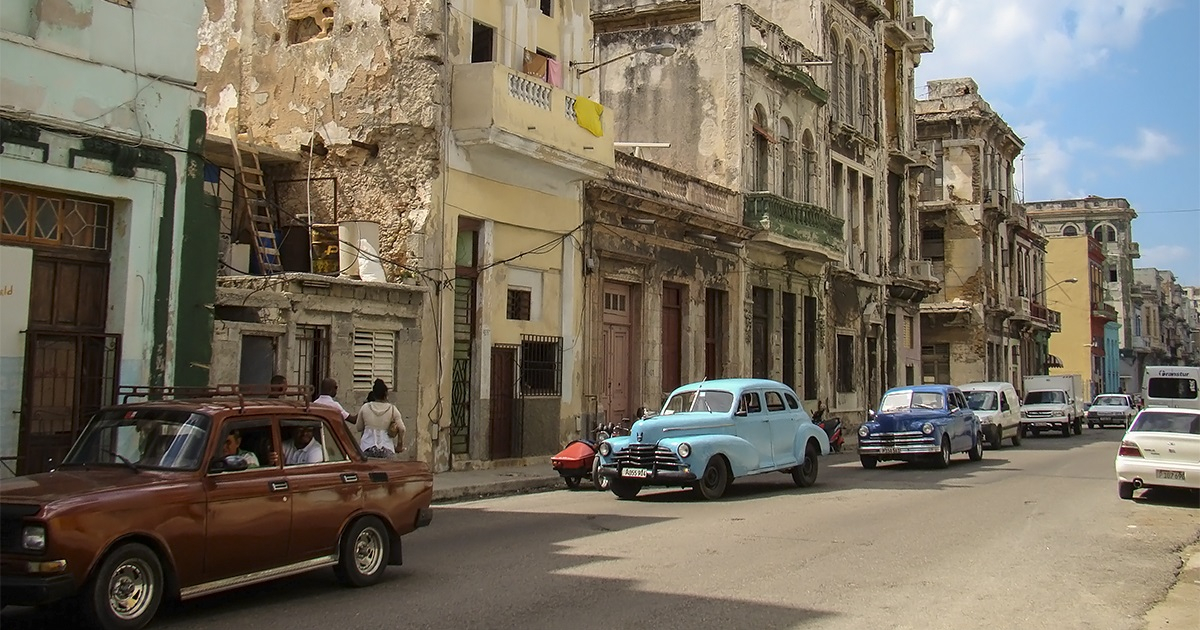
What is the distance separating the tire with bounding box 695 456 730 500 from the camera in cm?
1597

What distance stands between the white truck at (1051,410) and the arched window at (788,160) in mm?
14000

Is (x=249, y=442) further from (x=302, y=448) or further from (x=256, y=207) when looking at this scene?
(x=256, y=207)

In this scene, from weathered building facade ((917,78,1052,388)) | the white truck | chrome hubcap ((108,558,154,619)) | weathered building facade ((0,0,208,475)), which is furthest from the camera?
weathered building facade ((917,78,1052,388))

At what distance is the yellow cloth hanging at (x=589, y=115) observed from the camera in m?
22.2

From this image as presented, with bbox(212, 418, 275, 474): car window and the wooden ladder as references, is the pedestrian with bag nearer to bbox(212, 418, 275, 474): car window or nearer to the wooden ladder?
bbox(212, 418, 275, 474): car window

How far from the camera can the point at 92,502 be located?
269 inches

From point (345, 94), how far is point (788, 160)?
1642 cm

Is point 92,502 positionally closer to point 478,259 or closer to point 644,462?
point 644,462

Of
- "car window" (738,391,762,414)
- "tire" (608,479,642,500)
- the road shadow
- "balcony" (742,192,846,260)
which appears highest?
"balcony" (742,192,846,260)

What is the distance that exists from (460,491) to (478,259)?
18.4 feet

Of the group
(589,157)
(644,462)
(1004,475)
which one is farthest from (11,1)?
(1004,475)

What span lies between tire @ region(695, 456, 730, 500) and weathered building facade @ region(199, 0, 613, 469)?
5523mm

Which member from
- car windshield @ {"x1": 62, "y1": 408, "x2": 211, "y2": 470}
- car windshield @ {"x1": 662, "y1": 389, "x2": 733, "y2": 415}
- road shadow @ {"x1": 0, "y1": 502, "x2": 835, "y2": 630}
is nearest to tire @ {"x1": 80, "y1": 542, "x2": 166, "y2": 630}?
road shadow @ {"x1": 0, "y1": 502, "x2": 835, "y2": 630}

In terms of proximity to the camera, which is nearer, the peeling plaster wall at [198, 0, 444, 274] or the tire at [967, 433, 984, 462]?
the peeling plaster wall at [198, 0, 444, 274]
